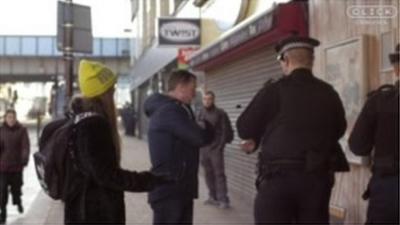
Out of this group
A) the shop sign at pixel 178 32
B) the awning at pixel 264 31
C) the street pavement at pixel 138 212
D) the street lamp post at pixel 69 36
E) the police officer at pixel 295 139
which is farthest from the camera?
the shop sign at pixel 178 32

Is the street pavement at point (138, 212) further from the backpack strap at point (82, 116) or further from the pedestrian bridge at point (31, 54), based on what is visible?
the pedestrian bridge at point (31, 54)

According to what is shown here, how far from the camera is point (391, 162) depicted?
5148 millimetres

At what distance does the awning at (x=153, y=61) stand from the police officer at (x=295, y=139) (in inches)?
720

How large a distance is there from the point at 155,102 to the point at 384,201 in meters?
2.01

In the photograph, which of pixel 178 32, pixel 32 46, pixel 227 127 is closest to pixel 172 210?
pixel 227 127

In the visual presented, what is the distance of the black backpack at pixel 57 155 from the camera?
179 inches

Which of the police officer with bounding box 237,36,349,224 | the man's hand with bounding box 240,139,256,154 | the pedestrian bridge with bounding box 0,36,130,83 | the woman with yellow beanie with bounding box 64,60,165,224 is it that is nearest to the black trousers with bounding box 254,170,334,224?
the police officer with bounding box 237,36,349,224

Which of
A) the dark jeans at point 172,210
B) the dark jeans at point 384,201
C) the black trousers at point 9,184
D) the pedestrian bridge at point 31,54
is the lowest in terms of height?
the black trousers at point 9,184

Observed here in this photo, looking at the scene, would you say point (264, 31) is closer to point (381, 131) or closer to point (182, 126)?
point (182, 126)

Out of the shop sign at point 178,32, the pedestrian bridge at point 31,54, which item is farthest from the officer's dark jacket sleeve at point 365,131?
the pedestrian bridge at point 31,54

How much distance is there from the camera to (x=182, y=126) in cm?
609

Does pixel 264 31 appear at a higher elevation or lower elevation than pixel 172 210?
higher

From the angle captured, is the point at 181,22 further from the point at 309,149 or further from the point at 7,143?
the point at 309,149

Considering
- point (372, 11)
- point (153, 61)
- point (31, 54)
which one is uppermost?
point (31, 54)
